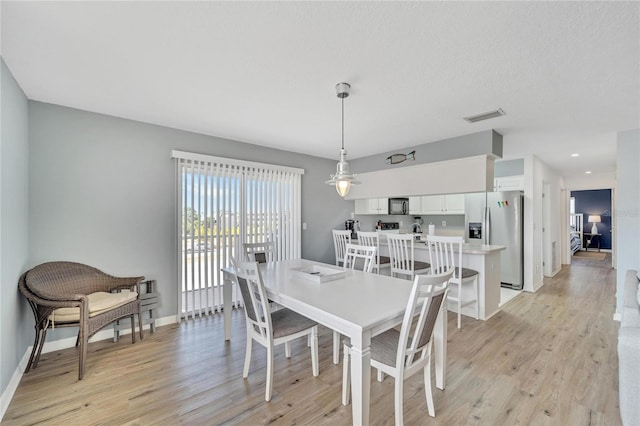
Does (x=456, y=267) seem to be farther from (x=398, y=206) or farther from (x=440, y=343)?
(x=398, y=206)

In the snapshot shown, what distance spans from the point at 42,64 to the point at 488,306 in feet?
16.5

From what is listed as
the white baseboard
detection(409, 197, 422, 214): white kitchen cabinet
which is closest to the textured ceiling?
the white baseboard

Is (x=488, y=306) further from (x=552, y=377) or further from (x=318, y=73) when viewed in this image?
(x=318, y=73)

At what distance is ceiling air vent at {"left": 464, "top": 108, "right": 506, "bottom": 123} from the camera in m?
2.86

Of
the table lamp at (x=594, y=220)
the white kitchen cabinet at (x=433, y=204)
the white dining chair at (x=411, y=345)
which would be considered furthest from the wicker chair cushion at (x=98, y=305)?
the table lamp at (x=594, y=220)

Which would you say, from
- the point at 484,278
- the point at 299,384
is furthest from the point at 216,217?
the point at 484,278

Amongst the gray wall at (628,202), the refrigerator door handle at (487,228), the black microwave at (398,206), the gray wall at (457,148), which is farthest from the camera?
the black microwave at (398,206)

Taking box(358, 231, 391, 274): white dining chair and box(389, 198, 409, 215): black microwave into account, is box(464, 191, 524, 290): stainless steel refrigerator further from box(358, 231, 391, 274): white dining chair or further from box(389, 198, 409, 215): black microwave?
box(358, 231, 391, 274): white dining chair

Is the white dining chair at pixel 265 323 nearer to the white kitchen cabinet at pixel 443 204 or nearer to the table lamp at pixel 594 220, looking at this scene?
the white kitchen cabinet at pixel 443 204

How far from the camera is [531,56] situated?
187cm

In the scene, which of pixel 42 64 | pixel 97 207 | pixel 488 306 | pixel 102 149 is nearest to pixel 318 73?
pixel 42 64

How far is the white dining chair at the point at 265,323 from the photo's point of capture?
77.2 inches

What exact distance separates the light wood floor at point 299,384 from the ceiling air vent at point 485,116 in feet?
7.83

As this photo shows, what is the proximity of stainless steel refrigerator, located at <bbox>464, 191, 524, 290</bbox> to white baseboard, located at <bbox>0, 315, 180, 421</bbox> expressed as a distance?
5.21 m
